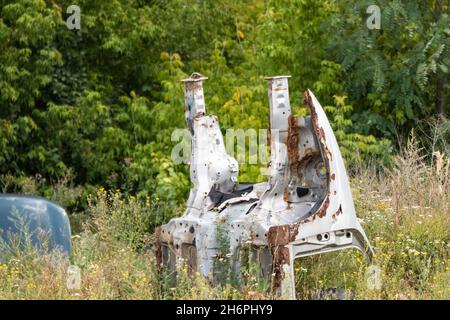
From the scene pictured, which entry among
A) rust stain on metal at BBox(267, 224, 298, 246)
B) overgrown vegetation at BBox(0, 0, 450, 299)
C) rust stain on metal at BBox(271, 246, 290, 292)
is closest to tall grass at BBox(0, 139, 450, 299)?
rust stain on metal at BBox(271, 246, 290, 292)

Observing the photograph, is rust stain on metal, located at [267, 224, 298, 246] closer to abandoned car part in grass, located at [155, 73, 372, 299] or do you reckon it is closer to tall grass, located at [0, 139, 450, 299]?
abandoned car part in grass, located at [155, 73, 372, 299]

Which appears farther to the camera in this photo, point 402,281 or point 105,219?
point 105,219

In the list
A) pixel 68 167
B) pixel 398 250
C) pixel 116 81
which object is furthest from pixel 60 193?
pixel 398 250

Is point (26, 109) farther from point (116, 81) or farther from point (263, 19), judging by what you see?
point (263, 19)

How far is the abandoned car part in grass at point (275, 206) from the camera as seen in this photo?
7355 millimetres

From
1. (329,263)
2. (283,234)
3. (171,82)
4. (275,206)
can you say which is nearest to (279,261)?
(283,234)

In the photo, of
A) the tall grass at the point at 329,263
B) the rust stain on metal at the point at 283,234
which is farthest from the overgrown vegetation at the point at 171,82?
the rust stain on metal at the point at 283,234

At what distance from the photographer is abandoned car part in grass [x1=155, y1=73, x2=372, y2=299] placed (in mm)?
7355

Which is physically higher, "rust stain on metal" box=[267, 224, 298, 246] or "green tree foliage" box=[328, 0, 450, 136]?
"green tree foliage" box=[328, 0, 450, 136]

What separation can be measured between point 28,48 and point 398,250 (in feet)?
28.1

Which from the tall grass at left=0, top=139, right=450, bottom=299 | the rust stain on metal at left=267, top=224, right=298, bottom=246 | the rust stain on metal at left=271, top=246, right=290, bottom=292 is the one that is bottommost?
the tall grass at left=0, top=139, right=450, bottom=299

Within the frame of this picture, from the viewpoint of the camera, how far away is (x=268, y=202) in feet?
25.5

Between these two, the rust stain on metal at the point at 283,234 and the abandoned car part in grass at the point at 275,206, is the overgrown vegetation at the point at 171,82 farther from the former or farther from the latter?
the rust stain on metal at the point at 283,234

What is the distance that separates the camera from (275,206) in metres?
7.74
